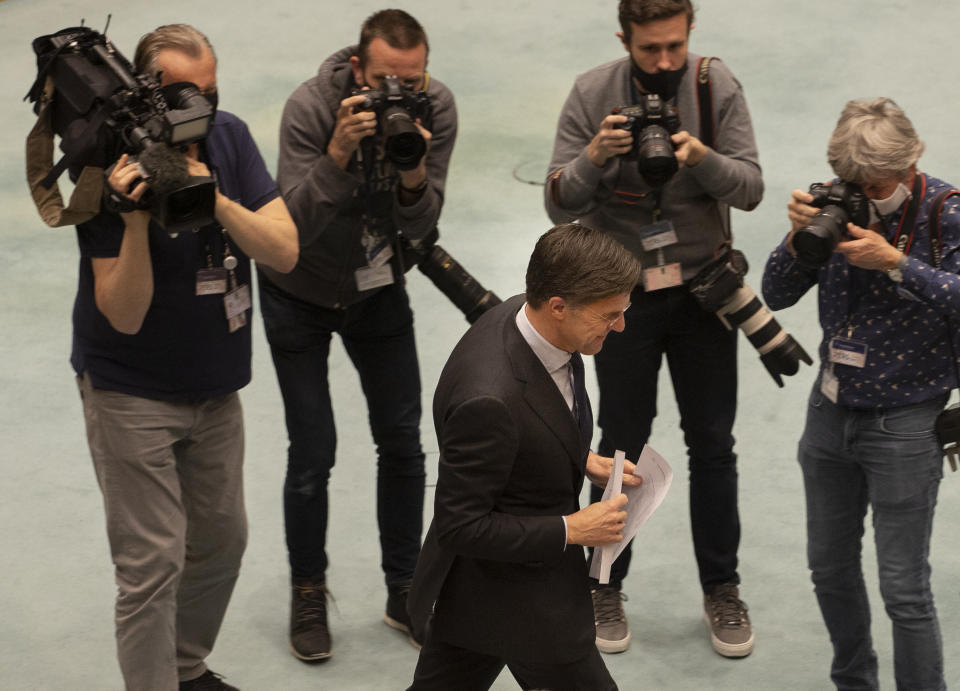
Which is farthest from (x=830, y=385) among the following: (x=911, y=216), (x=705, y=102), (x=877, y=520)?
(x=705, y=102)

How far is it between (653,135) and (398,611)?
5.53 feet

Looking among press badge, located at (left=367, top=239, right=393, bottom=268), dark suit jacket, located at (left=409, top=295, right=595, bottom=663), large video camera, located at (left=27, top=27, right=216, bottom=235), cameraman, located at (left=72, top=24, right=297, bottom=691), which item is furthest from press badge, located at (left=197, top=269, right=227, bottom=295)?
dark suit jacket, located at (left=409, top=295, right=595, bottom=663)

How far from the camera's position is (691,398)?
14.1ft

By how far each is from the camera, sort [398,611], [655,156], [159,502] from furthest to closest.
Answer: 1. [398,611]
2. [655,156]
3. [159,502]

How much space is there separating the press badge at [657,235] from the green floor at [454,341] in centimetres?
119

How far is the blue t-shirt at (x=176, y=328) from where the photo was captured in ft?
11.7

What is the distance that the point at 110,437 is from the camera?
11.9ft

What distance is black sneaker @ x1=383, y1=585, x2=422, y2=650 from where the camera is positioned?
4480 mm

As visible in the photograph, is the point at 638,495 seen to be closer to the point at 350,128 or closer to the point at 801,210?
the point at 801,210

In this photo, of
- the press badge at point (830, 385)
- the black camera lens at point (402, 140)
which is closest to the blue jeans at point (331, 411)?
the black camera lens at point (402, 140)

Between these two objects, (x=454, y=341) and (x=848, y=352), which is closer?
(x=848, y=352)

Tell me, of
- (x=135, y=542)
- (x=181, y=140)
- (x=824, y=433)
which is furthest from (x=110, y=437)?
(x=824, y=433)

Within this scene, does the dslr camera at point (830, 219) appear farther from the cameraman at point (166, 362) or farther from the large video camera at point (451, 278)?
the cameraman at point (166, 362)

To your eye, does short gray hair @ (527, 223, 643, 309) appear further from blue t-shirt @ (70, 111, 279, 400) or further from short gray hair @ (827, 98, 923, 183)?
blue t-shirt @ (70, 111, 279, 400)
